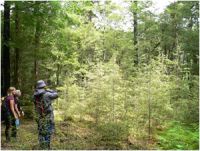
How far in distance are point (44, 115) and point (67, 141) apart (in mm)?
2327

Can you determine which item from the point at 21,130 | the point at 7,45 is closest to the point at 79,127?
the point at 21,130

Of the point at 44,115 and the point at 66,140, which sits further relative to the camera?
the point at 66,140

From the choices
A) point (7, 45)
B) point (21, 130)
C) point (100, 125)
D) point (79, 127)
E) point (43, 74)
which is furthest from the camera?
point (43, 74)

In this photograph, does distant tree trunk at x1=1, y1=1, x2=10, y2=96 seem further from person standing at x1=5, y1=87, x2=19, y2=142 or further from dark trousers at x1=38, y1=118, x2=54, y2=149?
dark trousers at x1=38, y1=118, x2=54, y2=149

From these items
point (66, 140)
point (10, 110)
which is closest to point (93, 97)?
point (66, 140)

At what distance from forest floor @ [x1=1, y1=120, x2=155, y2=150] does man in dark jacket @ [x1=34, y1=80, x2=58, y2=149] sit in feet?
1.40

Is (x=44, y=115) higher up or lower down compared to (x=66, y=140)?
higher up

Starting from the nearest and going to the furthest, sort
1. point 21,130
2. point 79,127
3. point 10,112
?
point 10,112
point 21,130
point 79,127

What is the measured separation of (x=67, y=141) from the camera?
11.8 metres

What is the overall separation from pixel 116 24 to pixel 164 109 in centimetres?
1549

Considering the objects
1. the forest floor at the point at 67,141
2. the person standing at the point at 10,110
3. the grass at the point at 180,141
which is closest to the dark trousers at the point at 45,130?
the forest floor at the point at 67,141

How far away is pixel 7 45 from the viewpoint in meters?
14.0

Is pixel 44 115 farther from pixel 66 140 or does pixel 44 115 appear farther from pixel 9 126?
pixel 66 140

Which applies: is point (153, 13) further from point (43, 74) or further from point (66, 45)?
point (66, 45)
